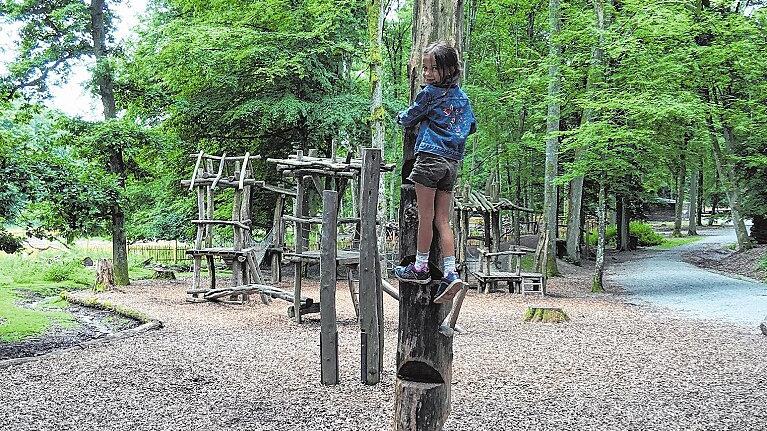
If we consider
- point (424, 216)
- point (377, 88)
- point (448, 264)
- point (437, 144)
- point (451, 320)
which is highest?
point (377, 88)

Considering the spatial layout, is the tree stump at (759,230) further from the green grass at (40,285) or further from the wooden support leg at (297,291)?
the green grass at (40,285)

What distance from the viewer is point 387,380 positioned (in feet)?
27.1

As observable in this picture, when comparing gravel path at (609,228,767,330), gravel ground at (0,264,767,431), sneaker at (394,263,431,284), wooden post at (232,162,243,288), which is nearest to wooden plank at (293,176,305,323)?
gravel ground at (0,264,767,431)

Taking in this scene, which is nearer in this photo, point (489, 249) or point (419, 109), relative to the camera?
point (419, 109)

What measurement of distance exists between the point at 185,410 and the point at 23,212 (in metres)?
5.03

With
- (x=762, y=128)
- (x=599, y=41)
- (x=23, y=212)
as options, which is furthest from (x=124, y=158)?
(x=762, y=128)

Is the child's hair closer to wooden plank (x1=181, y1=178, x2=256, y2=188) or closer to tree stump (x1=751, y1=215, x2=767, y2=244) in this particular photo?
wooden plank (x1=181, y1=178, x2=256, y2=188)

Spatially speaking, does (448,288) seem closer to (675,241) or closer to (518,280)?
(518,280)

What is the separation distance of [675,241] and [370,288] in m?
34.5

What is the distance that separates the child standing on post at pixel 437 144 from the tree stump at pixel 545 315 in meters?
9.56

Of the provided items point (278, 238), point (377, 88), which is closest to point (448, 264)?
point (278, 238)

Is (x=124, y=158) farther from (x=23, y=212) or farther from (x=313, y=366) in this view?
(x=313, y=366)

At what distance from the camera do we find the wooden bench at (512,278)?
17812mm

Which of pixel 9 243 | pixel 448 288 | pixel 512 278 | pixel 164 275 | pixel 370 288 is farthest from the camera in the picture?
pixel 164 275
